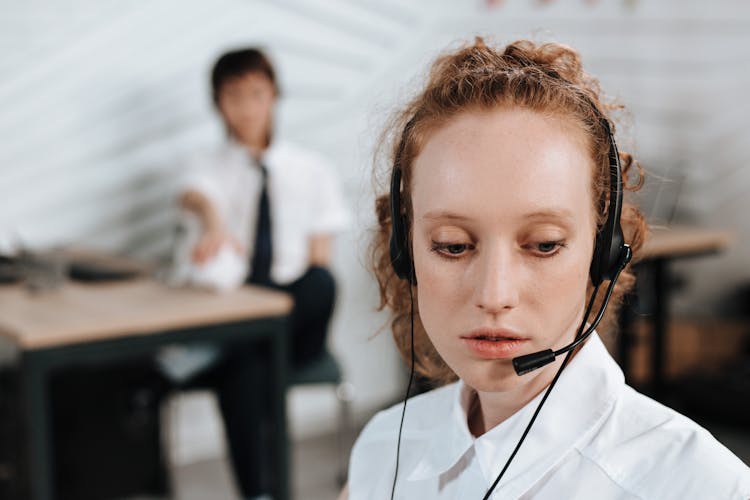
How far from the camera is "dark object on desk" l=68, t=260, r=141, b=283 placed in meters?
2.51

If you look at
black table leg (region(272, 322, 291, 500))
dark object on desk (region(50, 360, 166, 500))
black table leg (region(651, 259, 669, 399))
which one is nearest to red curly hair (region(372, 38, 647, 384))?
black table leg (region(272, 322, 291, 500))

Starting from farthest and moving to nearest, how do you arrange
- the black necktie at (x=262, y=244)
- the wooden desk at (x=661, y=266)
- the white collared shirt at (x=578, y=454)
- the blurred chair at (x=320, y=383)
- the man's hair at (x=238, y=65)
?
the wooden desk at (x=661, y=266), the black necktie at (x=262, y=244), the man's hair at (x=238, y=65), the blurred chair at (x=320, y=383), the white collared shirt at (x=578, y=454)

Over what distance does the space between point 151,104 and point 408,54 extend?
1124mm

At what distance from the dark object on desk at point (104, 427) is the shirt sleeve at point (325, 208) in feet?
2.34

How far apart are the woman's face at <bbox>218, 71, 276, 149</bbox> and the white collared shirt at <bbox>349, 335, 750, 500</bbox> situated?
198cm

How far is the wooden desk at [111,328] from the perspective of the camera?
1928 mm

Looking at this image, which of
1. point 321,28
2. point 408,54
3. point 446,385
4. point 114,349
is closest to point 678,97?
point 408,54

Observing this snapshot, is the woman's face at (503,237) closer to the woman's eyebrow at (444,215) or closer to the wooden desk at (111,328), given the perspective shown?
the woman's eyebrow at (444,215)

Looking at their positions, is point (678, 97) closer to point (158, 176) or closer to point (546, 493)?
point (158, 176)

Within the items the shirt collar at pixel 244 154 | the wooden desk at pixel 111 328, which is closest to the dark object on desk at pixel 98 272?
the wooden desk at pixel 111 328

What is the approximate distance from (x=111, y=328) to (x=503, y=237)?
1.50m

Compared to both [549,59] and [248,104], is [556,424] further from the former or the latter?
[248,104]

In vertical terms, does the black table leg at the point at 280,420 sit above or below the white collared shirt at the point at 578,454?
below

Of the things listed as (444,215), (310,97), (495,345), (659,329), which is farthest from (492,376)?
(659,329)
